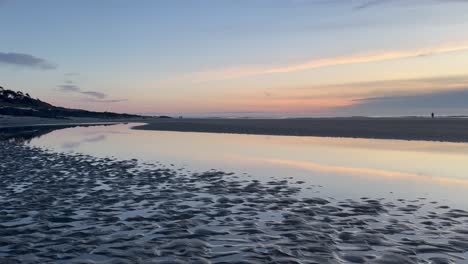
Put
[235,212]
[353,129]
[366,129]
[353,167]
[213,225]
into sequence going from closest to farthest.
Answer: [213,225]
[235,212]
[353,167]
[366,129]
[353,129]

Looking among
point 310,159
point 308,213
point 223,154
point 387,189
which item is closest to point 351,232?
point 308,213

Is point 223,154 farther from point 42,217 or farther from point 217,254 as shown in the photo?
point 217,254

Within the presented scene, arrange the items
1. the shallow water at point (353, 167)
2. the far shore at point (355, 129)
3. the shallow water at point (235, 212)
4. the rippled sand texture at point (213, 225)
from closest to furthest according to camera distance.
A: the rippled sand texture at point (213, 225), the shallow water at point (235, 212), the shallow water at point (353, 167), the far shore at point (355, 129)

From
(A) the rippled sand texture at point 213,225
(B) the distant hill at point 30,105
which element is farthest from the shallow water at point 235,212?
(B) the distant hill at point 30,105

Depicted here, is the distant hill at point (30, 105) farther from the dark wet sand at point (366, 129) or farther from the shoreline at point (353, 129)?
the dark wet sand at point (366, 129)

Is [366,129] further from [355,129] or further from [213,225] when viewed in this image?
[213,225]

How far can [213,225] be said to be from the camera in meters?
9.41

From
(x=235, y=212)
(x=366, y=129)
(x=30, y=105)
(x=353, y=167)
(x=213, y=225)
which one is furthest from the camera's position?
(x=30, y=105)

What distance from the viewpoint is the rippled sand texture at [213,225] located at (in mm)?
7367

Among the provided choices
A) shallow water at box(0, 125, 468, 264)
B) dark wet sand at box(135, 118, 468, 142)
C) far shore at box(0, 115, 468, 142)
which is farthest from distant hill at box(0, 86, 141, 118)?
shallow water at box(0, 125, 468, 264)

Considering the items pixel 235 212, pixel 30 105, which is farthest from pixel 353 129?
pixel 30 105

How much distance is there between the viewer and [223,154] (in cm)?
2497

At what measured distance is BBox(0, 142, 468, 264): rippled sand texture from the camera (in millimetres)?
7367

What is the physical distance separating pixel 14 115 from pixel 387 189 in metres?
106
